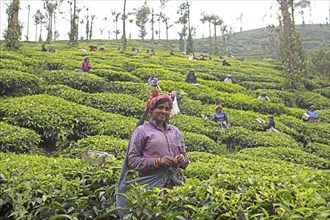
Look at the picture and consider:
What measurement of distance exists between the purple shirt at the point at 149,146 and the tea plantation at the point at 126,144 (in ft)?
1.20

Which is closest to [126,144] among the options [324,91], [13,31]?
[13,31]

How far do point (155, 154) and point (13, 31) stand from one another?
17008 millimetres

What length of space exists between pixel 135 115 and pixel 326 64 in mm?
19645

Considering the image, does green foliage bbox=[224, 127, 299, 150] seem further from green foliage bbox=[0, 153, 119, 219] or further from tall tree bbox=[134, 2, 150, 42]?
tall tree bbox=[134, 2, 150, 42]

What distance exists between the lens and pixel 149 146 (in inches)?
144

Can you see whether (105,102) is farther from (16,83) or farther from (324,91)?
(324,91)

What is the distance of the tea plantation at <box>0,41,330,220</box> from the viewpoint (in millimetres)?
3113

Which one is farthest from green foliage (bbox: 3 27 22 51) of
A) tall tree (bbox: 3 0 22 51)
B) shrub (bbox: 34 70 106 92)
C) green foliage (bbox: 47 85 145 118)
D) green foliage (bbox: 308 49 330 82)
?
green foliage (bbox: 308 49 330 82)

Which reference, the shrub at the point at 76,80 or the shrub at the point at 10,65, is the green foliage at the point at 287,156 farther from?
the shrub at the point at 10,65

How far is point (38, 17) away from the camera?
61.2m

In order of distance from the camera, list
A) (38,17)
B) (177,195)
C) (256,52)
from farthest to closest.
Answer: (256,52)
(38,17)
(177,195)

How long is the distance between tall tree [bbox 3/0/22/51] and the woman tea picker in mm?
16687

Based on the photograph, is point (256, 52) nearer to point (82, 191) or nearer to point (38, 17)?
point (38, 17)

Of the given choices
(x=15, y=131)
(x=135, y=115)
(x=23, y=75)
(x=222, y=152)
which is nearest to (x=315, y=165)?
(x=222, y=152)
